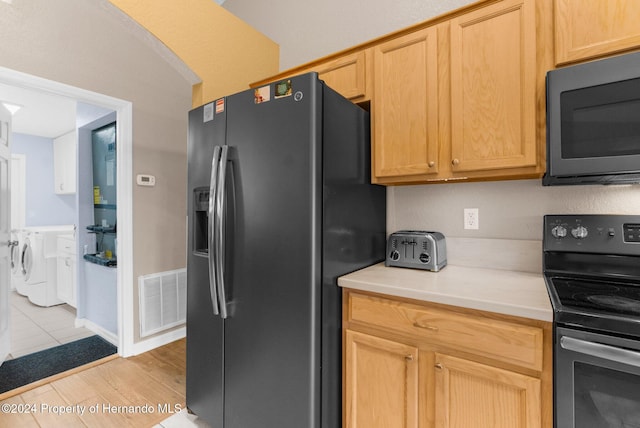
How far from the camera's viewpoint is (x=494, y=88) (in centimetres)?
134

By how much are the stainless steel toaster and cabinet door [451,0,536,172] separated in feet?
1.25

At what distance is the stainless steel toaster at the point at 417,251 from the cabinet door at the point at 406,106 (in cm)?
33

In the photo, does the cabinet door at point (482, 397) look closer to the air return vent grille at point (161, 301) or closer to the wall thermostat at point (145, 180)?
the air return vent grille at point (161, 301)

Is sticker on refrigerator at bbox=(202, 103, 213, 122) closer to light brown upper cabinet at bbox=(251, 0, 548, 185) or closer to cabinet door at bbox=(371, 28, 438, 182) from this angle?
light brown upper cabinet at bbox=(251, 0, 548, 185)

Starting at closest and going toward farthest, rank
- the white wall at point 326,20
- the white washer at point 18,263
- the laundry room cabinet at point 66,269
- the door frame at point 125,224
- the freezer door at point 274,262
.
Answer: the freezer door at point 274,262
the white wall at point 326,20
the door frame at point 125,224
the laundry room cabinet at point 66,269
the white washer at point 18,263

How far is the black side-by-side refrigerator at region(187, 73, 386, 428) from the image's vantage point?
1265 mm

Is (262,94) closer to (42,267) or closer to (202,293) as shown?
(202,293)

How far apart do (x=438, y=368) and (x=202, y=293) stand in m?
1.19

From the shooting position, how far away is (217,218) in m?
1.40

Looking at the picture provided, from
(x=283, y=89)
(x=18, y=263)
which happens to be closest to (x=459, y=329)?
(x=283, y=89)

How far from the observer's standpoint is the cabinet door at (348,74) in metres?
1.70

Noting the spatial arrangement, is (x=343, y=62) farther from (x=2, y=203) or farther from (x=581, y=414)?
(x=2, y=203)

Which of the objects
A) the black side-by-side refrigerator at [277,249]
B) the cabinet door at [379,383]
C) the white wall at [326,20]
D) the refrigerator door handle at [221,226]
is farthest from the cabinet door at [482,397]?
the white wall at [326,20]

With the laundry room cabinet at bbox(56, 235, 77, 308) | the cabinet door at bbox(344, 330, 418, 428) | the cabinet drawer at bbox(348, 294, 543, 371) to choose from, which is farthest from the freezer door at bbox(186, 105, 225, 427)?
the laundry room cabinet at bbox(56, 235, 77, 308)
